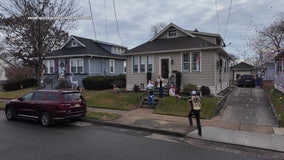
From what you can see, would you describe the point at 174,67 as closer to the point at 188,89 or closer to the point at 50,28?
the point at 188,89

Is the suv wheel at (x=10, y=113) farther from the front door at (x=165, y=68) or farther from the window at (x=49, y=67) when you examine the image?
the window at (x=49, y=67)

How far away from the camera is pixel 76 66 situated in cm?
2336

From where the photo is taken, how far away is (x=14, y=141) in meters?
7.05

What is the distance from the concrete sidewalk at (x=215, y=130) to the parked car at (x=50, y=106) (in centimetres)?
134

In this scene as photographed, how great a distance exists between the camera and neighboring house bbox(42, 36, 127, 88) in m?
22.9

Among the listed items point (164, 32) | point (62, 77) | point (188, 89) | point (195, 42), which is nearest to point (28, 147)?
point (188, 89)

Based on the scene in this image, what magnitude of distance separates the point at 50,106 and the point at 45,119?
649 mm

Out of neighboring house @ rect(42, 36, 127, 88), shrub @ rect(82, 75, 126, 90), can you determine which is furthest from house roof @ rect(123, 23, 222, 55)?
neighboring house @ rect(42, 36, 127, 88)

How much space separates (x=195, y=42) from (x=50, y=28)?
1094 centimetres

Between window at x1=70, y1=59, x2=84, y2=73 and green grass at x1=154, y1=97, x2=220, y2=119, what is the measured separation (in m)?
12.6

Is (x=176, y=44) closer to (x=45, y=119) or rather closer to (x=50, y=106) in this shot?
(x=50, y=106)

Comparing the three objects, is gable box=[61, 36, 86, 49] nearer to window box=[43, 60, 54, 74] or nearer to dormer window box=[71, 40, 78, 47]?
dormer window box=[71, 40, 78, 47]

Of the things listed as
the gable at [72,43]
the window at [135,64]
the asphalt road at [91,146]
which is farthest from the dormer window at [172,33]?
the asphalt road at [91,146]

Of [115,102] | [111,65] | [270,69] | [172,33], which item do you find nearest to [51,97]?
[115,102]
